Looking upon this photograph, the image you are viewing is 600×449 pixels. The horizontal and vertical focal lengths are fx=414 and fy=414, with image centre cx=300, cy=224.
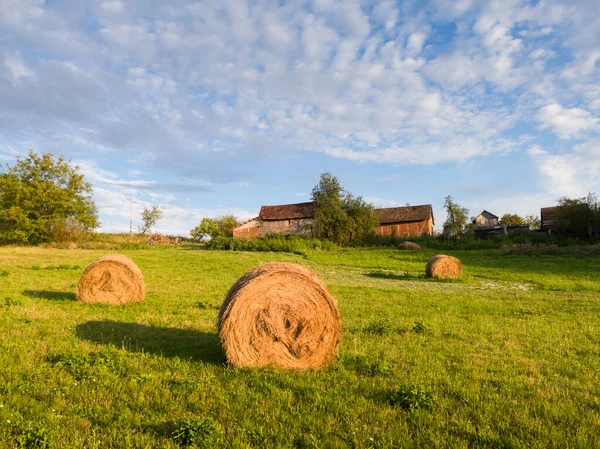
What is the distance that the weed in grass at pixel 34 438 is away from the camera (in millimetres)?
4238

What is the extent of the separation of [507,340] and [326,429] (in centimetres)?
634

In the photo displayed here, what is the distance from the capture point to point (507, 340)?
30.5 feet

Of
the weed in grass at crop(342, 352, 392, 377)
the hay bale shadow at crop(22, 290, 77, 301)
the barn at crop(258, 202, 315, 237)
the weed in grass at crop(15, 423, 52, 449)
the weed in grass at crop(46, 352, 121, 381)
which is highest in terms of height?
the barn at crop(258, 202, 315, 237)

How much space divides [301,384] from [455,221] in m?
53.2

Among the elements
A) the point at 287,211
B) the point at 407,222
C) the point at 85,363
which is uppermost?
the point at 287,211

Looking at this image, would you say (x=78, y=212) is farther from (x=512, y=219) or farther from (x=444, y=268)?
(x=512, y=219)

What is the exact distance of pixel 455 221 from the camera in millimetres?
55094

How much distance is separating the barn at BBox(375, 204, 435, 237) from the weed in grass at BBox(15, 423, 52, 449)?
2308 inches

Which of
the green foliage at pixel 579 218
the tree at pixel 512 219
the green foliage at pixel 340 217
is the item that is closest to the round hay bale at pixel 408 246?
the green foliage at pixel 340 217

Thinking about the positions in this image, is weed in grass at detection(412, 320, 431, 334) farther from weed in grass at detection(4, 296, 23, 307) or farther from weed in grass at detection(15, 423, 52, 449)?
weed in grass at detection(4, 296, 23, 307)

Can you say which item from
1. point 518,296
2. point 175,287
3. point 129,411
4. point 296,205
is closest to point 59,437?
point 129,411

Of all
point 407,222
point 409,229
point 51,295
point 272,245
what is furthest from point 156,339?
point 407,222

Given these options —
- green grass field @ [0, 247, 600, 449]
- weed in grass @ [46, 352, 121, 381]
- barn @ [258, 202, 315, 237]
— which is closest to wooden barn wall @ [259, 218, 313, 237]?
barn @ [258, 202, 315, 237]

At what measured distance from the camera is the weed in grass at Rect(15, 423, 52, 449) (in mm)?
4238
